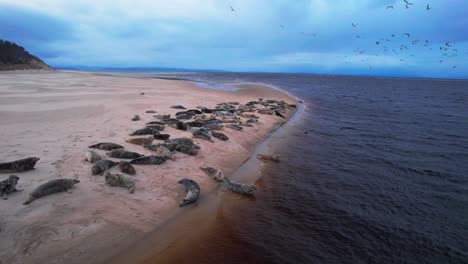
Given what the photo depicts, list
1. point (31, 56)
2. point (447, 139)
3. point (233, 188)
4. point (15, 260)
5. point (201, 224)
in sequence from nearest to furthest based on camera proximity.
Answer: point (15, 260), point (201, 224), point (233, 188), point (447, 139), point (31, 56)

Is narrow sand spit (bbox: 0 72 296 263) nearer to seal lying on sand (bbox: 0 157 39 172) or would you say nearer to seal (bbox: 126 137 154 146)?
seal lying on sand (bbox: 0 157 39 172)

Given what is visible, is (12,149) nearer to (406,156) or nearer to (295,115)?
(406,156)

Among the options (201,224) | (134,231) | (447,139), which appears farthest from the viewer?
(447,139)

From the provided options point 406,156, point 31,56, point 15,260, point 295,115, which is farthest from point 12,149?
point 31,56

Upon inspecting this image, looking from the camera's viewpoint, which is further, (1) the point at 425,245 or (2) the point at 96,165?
(2) the point at 96,165

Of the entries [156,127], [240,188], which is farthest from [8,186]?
[156,127]

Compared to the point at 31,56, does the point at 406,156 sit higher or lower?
lower

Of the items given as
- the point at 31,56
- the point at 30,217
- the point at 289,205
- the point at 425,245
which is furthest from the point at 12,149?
the point at 31,56

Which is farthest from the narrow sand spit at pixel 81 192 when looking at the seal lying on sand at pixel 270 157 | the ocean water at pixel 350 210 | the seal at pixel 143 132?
the ocean water at pixel 350 210
